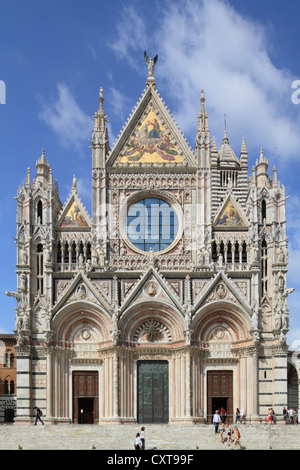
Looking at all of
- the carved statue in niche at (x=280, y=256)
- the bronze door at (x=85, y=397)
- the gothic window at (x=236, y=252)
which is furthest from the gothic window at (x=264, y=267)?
the bronze door at (x=85, y=397)

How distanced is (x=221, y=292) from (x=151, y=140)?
31.5 feet

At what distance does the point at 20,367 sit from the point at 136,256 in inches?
333

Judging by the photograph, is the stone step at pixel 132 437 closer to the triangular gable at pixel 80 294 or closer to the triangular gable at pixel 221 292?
the triangular gable at pixel 80 294

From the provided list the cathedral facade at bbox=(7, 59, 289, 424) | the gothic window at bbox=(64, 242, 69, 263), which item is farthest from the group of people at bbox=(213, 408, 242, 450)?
the gothic window at bbox=(64, 242, 69, 263)

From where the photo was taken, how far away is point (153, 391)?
1486 inches

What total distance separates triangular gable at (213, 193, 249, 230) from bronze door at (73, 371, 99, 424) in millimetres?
10586

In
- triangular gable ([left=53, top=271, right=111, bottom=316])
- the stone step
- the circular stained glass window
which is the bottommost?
the stone step

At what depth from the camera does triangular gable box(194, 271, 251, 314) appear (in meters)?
37.8

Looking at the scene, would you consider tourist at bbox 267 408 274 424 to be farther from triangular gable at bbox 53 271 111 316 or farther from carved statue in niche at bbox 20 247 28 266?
carved statue in niche at bbox 20 247 28 266

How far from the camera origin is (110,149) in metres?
41.0

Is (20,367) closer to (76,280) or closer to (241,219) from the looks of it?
(76,280)

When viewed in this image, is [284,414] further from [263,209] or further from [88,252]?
[88,252]
